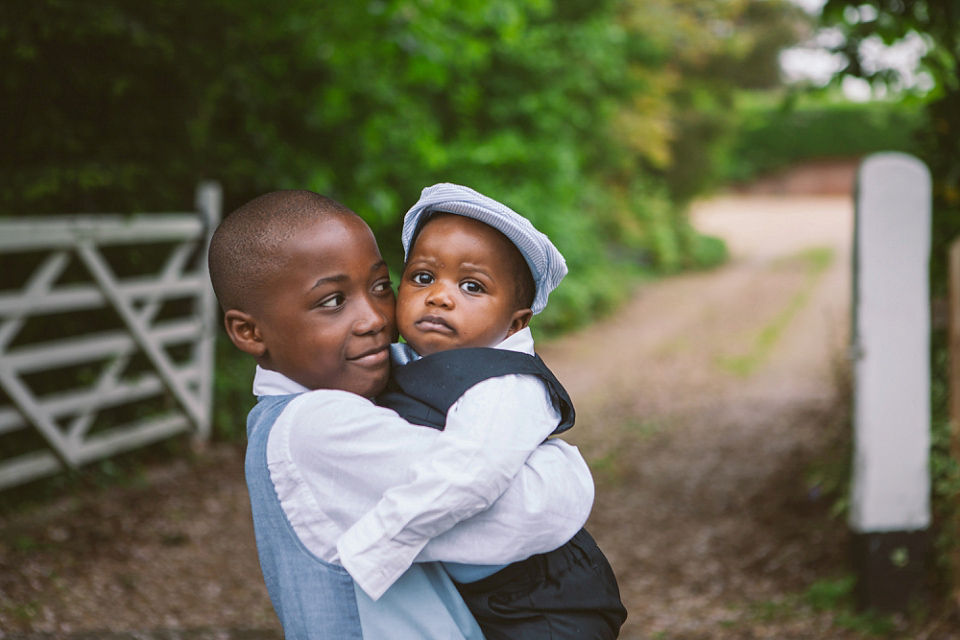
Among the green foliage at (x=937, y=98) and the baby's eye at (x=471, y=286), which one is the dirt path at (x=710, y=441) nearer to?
the green foliage at (x=937, y=98)

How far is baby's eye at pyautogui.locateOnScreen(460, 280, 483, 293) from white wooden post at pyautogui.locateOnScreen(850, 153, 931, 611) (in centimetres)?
252

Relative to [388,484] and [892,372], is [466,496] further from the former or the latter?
[892,372]

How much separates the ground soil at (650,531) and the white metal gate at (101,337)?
37cm

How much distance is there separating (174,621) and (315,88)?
181 inches

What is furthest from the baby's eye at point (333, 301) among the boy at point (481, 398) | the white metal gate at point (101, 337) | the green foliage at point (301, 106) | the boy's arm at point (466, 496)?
the green foliage at point (301, 106)

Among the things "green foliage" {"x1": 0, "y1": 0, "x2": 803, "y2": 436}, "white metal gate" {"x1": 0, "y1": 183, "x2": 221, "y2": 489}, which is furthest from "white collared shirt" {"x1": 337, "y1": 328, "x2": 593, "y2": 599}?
"green foliage" {"x1": 0, "y1": 0, "x2": 803, "y2": 436}

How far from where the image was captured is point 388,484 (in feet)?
4.06

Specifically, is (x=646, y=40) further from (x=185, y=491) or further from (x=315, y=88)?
(x=185, y=491)

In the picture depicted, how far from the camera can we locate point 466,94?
30.9 ft

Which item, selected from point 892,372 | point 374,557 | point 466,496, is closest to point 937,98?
point 892,372

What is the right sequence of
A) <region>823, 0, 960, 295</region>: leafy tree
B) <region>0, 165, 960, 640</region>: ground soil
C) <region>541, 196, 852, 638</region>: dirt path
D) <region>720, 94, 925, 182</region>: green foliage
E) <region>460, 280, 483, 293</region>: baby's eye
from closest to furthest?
<region>460, 280, 483, 293</region>: baby's eye, <region>0, 165, 960, 640</region>: ground soil, <region>823, 0, 960, 295</region>: leafy tree, <region>541, 196, 852, 638</region>: dirt path, <region>720, 94, 925, 182</region>: green foliage

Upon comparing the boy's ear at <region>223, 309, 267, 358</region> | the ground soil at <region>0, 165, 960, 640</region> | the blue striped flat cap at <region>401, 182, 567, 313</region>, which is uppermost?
the blue striped flat cap at <region>401, 182, 567, 313</region>

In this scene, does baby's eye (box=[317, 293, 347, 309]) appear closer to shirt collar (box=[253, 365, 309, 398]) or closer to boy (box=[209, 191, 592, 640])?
boy (box=[209, 191, 592, 640])

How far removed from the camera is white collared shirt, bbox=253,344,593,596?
1.21 m
